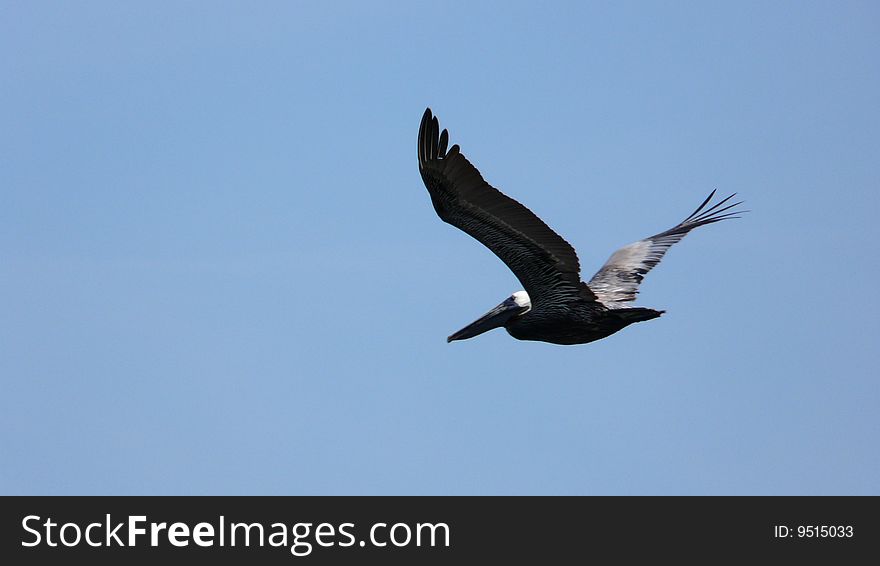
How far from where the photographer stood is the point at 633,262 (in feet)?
75.2

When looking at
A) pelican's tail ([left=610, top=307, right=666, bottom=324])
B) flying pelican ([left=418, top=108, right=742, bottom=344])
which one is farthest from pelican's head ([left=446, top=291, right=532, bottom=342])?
pelican's tail ([left=610, top=307, right=666, bottom=324])

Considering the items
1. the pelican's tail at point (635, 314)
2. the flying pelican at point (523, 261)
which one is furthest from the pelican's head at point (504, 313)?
the pelican's tail at point (635, 314)

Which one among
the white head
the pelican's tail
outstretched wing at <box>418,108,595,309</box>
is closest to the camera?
outstretched wing at <box>418,108,595,309</box>

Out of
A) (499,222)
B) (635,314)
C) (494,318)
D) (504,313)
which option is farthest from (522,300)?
(499,222)

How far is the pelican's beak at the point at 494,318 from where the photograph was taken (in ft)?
65.5

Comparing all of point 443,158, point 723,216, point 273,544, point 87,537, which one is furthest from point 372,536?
point 723,216

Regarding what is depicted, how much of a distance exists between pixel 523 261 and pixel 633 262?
4.62 metres

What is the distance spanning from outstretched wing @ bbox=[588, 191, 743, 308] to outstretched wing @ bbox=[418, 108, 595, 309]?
1.56 metres

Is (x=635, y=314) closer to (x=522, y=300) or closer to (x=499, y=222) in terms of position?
(x=522, y=300)

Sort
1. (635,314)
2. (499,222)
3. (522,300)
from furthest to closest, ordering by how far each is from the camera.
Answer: (522,300), (635,314), (499,222)

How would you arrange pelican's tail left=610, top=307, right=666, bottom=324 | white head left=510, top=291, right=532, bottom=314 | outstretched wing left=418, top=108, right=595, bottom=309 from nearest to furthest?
outstretched wing left=418, top=108, right=595, bottom=309, pelican's tail left=610, top=307, right=666, bottom=324, white head left=510, top=291, right=532, bottom=314

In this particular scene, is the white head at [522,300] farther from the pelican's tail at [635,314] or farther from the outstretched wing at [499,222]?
the pelican's tail at [635,314]

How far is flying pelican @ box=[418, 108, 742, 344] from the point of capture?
691 inches

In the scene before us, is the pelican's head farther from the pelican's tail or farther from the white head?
the pelican's tail
